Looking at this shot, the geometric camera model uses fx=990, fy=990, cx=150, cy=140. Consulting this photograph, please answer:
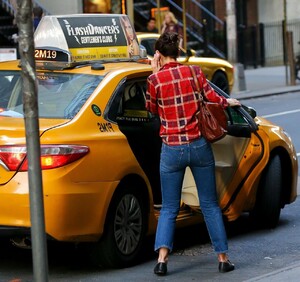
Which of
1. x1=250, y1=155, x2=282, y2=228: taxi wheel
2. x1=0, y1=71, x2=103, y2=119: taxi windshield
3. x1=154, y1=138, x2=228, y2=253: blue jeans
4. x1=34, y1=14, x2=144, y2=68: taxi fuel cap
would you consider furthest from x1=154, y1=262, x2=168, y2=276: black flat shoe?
x1=34, y1=14, x2=144, y2=68: taxi fuel cap

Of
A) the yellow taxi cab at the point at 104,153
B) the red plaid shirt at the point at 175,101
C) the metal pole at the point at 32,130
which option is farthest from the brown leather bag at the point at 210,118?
the metal pole at the point at 32,130

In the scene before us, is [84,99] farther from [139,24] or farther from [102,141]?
[139,24]

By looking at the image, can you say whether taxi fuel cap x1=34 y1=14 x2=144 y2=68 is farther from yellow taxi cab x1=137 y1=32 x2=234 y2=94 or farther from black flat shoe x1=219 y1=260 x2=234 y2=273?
yellow taxi cab x1=137 y1=32 x2=234 y2=94

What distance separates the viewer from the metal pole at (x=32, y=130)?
522cm

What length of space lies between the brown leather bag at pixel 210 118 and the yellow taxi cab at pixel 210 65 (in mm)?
12349

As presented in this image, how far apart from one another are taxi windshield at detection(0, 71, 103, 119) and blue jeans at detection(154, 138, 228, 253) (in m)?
0.85

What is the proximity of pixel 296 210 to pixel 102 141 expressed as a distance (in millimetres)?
3295

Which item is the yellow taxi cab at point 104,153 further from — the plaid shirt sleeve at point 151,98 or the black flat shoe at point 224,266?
the black flat shoe at point 224,266

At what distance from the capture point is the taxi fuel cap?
8148 millimetres

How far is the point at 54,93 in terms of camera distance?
303 inches

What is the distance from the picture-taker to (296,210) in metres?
9.89

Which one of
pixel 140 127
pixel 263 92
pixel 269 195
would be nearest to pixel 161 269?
pixel 140 127

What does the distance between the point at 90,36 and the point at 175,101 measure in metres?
1.66

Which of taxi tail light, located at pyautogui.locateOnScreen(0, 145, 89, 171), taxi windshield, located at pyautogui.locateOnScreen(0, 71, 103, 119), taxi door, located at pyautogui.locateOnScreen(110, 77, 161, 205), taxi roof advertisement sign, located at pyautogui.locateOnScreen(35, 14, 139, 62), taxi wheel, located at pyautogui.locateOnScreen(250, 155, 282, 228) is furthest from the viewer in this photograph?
taxi wheel, located at pyautogui.locateOnScreen(250, 155, 282, 228)
